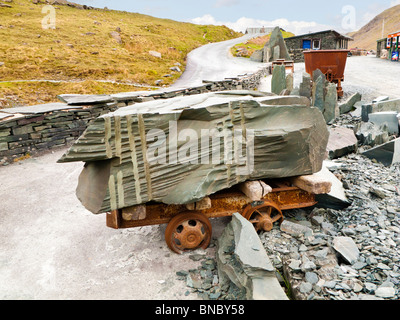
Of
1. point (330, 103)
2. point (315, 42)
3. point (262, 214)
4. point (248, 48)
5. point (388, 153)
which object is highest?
point (315, 42)

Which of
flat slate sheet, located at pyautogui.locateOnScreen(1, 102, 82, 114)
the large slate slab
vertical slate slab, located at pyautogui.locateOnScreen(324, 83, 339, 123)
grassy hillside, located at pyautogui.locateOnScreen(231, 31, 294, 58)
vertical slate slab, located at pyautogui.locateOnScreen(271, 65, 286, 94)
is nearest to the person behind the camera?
the large slate slab

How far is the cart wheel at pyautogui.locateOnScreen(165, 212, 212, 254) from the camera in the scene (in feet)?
13.3

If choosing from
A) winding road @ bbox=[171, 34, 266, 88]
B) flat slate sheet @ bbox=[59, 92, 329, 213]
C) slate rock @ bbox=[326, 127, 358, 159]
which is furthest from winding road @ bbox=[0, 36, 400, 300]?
winding road @ bbox=[171, 34, 266, 88]

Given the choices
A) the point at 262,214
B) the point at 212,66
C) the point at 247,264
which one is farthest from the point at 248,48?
the point at 247,264

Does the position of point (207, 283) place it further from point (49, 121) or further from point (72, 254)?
point (49, 121)

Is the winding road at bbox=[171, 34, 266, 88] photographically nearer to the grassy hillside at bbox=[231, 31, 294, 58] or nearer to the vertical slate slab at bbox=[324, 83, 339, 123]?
the grassy hillside at bbox=[231, 31, 294, 58]

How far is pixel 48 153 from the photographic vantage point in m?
8.50

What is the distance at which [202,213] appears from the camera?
4164mm

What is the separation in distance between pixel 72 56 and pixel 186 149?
22543mm

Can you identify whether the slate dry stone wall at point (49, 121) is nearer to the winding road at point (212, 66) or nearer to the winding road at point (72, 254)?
the winding road at point (72, 254)

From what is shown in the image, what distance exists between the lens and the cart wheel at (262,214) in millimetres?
4250

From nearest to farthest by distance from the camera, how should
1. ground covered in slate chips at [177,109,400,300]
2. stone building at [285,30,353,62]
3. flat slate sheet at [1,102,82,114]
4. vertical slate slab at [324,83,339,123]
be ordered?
1. ground covered in slate chips at [177,109,400,300]
2. flat slate sheet at [1,102,82,114]
3. vertical slate slab at [324,83,339,123]
4. stone building at [285,30,353,62]

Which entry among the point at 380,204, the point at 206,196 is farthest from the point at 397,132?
the point at 206,196

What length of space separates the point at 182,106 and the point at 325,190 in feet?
7.55
